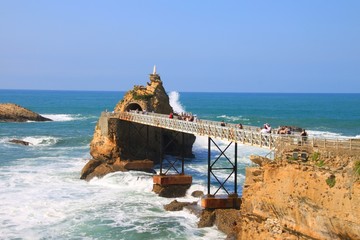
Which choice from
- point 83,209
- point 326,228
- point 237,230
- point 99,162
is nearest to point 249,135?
point 237,230

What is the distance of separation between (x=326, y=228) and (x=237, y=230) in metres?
6.88

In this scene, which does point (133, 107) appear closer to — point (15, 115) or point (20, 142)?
point (20, 142)

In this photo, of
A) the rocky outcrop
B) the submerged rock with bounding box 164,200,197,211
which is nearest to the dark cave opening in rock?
the submerged rock with bounding box 164,200,197,211

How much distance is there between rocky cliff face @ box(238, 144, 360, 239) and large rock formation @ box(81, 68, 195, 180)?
20.2 metres

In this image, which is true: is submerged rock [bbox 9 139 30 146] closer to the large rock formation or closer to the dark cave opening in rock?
the large rock formation

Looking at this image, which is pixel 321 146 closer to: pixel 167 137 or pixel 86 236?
pixel 86 236

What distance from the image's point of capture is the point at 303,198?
16531 millimetres

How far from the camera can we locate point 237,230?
2197cm

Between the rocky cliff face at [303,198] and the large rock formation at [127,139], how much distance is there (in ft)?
66.3

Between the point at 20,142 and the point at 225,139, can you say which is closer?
the point at 225,139

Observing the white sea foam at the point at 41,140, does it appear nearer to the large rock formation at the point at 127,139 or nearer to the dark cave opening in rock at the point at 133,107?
the dark cave opening in rock at the point at 133,107

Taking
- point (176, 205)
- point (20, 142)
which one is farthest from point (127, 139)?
point (20, 142)

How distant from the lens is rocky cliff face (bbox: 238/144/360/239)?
49.3 feet

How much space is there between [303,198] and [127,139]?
2632cm
